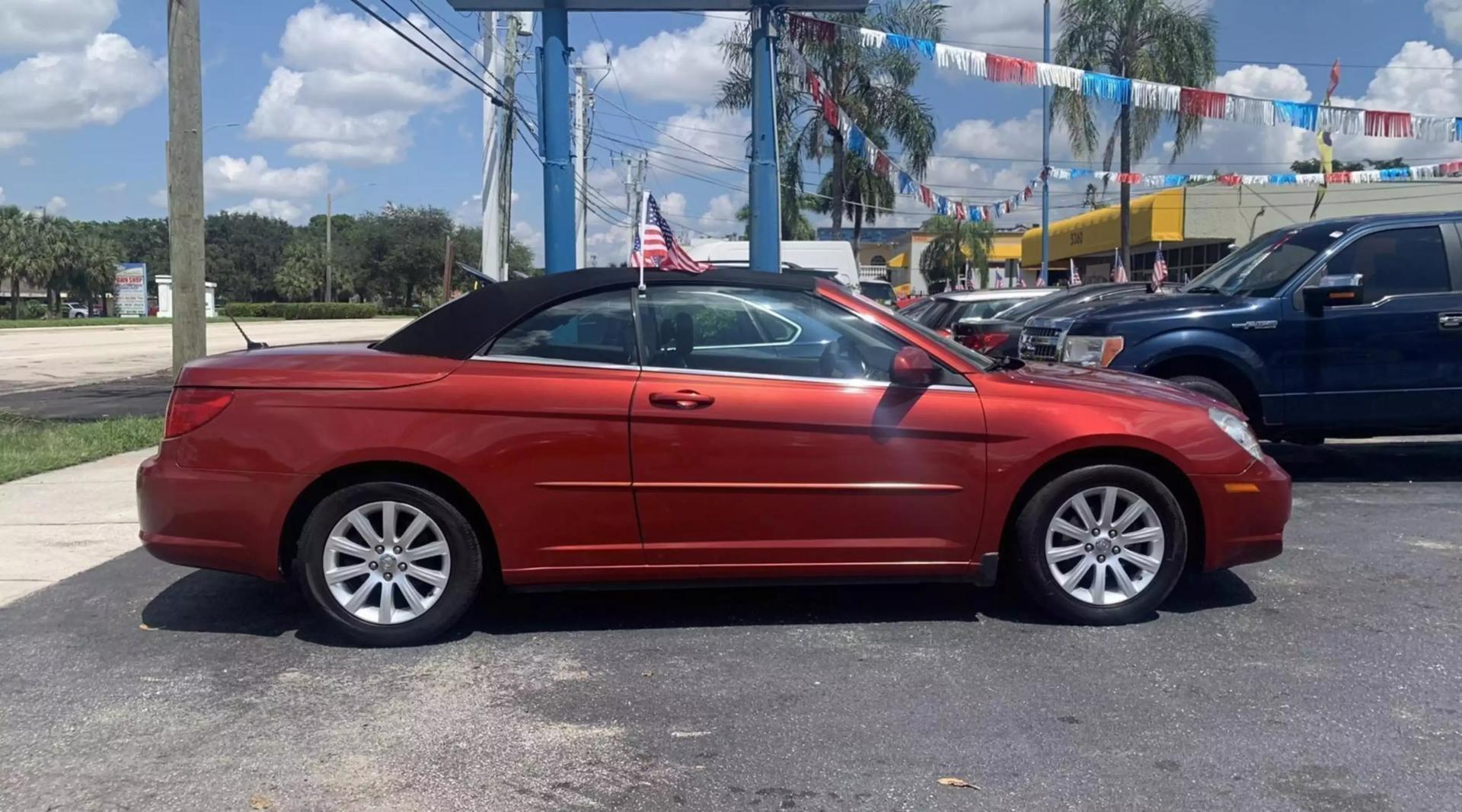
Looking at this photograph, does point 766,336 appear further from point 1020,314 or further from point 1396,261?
point 1020,314

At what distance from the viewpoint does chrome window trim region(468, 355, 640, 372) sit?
484 centimetres

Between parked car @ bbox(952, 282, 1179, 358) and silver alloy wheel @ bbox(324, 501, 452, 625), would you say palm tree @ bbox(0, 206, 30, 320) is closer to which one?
parked car @ bbox(952, 282, 1179, 358)

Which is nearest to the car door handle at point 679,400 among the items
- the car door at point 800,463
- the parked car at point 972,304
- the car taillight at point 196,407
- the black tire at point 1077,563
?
the car door at point 800,463

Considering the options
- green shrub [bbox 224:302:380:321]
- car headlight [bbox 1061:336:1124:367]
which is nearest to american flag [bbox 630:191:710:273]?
car headlight [bbox 1061:336:1124:367]

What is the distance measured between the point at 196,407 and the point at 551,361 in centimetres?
149

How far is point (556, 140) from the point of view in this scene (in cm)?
1177

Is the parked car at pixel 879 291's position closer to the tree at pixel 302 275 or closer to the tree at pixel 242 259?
the tree at pixel 302 275

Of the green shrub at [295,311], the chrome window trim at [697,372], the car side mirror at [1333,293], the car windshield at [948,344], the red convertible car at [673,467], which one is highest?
the green shrub at [295,311]

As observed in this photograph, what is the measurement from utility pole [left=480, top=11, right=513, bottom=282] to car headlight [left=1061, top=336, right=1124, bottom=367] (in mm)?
12492

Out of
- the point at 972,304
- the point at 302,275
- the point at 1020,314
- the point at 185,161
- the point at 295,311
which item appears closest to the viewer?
the point at 185,161

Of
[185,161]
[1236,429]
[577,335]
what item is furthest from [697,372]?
[185,161]

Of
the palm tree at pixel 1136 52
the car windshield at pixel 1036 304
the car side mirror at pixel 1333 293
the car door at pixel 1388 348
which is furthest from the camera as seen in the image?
the palm tree at pixel 1136 52

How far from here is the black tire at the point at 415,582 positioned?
15.5 feet

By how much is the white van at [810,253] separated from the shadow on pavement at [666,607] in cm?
1275
